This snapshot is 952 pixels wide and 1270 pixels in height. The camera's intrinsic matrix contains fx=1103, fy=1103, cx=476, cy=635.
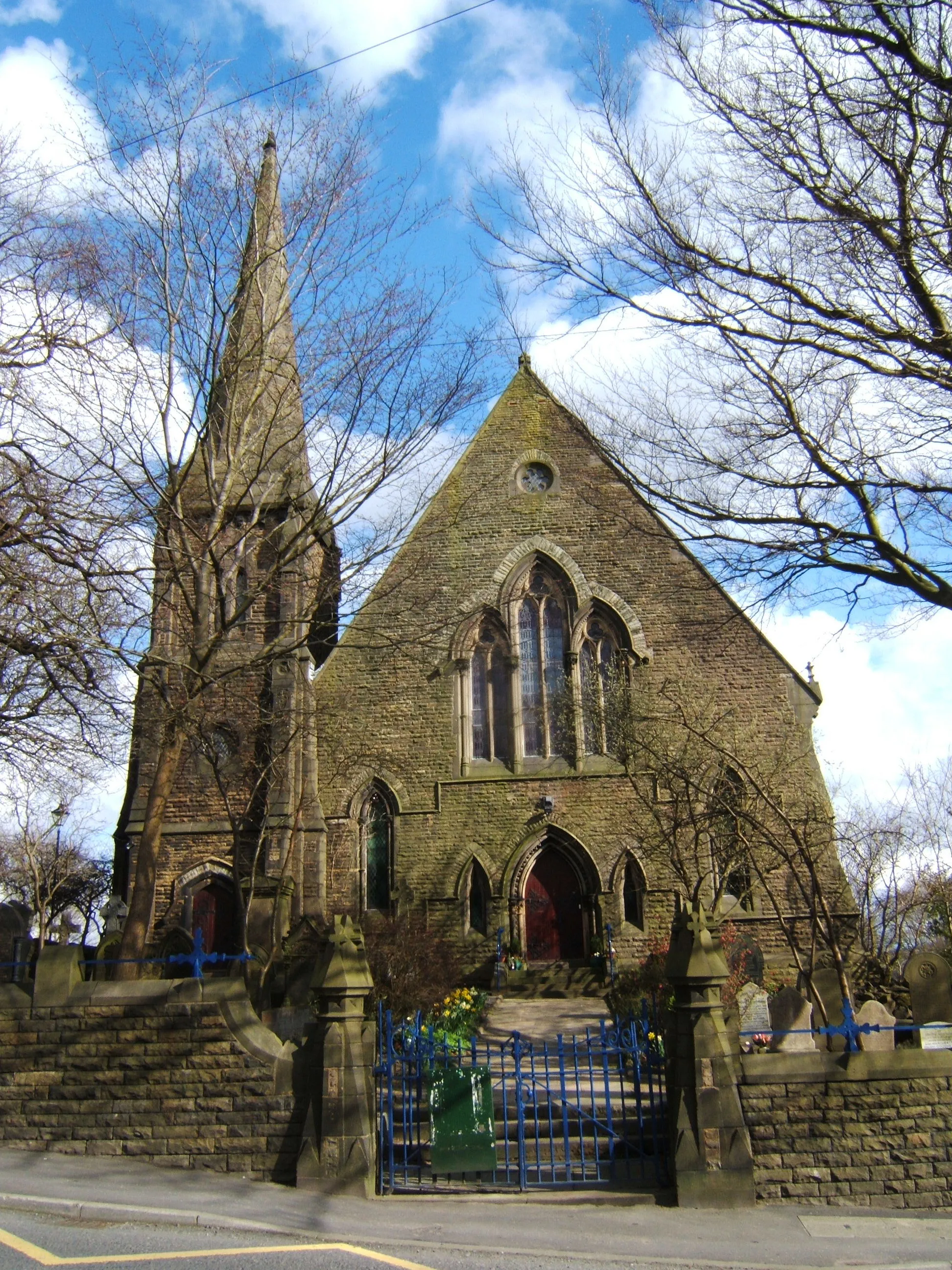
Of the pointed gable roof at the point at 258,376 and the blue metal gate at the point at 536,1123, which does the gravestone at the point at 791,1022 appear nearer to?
the blue metal gate at the point at 536,1123

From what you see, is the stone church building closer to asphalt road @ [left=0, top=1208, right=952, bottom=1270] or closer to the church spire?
the church spire

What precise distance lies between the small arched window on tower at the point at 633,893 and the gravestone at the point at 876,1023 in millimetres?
7881

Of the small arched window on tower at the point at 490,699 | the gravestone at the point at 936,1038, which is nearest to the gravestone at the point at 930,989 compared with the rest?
the gravestone at the point at 936,1038

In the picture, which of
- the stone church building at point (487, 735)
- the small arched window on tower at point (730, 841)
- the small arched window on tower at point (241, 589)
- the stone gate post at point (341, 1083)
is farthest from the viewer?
the stone church building at point (487, 735)

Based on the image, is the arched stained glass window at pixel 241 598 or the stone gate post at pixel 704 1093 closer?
the stone gate post at pixel 704 1093

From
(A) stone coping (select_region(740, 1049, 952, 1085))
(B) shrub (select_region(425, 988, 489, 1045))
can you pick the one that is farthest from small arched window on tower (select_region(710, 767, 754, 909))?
(B) shrub (select_region(425, 988, 489, 1045))

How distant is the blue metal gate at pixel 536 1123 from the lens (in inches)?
373

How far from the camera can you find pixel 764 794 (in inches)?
465

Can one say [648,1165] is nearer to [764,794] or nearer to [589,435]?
[764,794]

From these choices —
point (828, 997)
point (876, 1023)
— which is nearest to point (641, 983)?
point (828, 997)

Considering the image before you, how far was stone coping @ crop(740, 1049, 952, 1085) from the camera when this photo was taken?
30.3ft

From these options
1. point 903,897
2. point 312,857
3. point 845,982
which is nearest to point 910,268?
point 845,982

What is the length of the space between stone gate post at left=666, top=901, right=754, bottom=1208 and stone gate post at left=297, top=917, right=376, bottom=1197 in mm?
2593

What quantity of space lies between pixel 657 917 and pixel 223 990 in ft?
33.2
